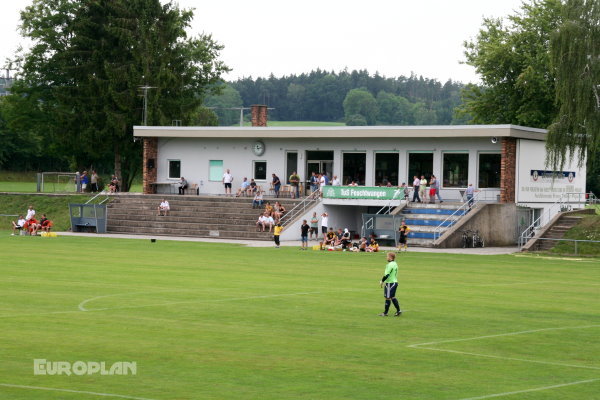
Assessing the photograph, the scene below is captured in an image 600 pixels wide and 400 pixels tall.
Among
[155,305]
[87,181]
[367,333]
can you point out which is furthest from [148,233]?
[367,333]

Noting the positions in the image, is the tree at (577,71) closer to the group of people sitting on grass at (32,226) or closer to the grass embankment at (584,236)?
the grass embankment at (584,236)

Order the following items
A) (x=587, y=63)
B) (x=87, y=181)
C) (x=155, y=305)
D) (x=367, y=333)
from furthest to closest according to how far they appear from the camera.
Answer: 1. (x=87, y=181)
2. (x=587, y=63)
3. (x=155, y=305)
4. (x=367, y=333)

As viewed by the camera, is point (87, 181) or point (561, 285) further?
point (87, 181)

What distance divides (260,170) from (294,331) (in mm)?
43474

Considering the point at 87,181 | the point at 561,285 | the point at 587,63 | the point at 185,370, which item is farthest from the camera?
the point at 87,181

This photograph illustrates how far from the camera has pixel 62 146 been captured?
77125 mm

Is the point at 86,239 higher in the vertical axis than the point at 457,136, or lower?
lower

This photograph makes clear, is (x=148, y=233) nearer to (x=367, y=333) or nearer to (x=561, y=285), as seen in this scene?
(x=561, y=285)

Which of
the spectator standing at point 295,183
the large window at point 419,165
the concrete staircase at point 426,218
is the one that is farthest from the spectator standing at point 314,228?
the large window at point 419,165

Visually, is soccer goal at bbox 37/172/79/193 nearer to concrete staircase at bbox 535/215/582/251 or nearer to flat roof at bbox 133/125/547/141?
flat roof at bbox 133/125/547/141

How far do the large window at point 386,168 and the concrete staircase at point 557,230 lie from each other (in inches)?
430

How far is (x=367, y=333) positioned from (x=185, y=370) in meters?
5.02

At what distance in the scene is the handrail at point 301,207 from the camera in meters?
52.4

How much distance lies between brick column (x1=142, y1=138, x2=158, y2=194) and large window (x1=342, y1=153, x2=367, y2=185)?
13.5 meters
